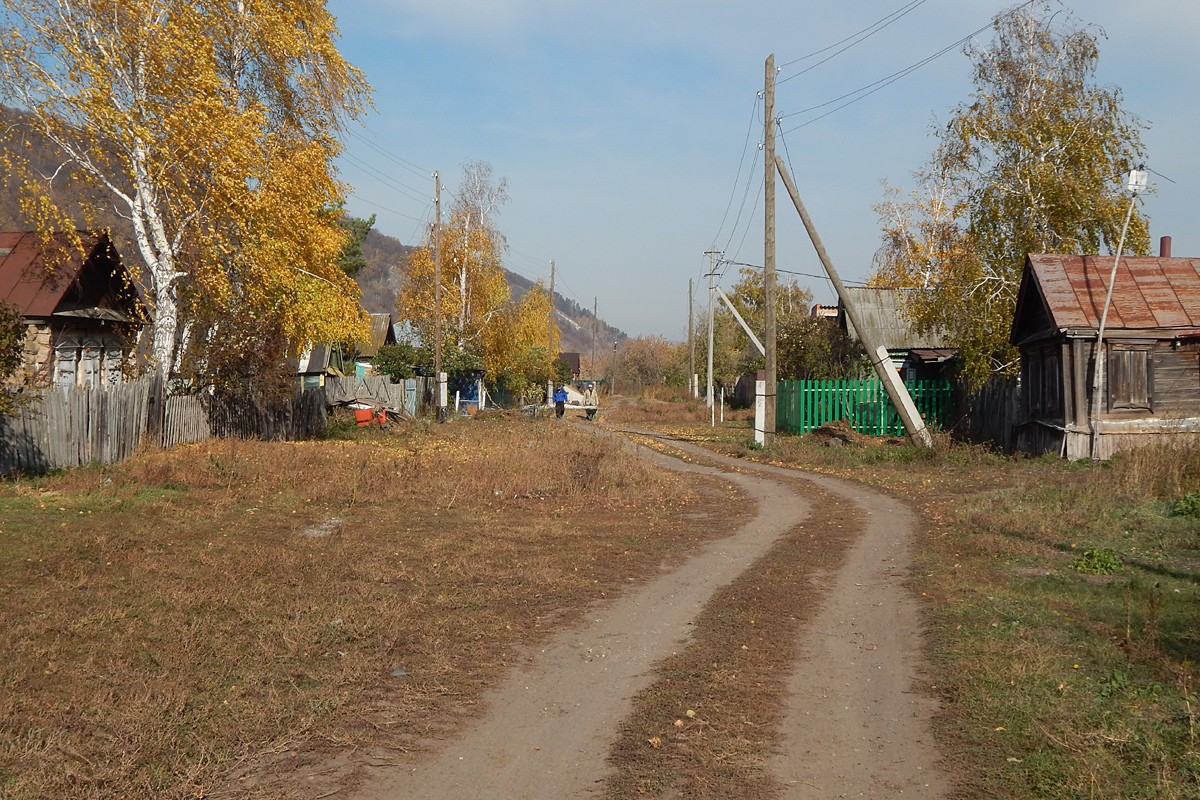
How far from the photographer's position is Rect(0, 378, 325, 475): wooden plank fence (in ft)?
51.0

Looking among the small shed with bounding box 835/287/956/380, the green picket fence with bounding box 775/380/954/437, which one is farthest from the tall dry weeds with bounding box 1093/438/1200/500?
the small shed with bounding box 835/287/956/380

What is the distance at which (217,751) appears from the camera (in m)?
4.93

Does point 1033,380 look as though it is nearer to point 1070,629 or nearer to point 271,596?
point 1070,629

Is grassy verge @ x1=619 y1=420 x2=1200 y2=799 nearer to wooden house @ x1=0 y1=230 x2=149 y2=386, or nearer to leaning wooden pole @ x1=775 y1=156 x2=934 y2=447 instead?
leaning wooden pole @ x1=775 y1=156 x2=934 y2=447

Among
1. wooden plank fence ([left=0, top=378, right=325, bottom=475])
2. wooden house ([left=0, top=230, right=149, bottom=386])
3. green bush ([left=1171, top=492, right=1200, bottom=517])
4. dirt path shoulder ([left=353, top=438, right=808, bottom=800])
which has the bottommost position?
dirt path shoulder ([left=353, top=438, right=808, bottom=800])

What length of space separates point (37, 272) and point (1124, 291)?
79.0ft

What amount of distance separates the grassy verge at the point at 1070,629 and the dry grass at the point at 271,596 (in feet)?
10.2

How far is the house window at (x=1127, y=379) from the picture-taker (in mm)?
19484

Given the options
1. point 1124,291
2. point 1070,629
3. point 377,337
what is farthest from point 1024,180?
point 377,337

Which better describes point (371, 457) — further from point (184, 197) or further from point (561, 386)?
point (561, 386)

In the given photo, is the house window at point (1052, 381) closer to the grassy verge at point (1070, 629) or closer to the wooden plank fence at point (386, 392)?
the grassy verge at point (1070, 629)

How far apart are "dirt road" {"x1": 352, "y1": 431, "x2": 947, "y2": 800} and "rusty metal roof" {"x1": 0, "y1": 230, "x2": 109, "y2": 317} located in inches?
684

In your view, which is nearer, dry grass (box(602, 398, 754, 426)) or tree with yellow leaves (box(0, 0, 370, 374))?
tree with yellow leaves (box(0, 0, 370, 374))

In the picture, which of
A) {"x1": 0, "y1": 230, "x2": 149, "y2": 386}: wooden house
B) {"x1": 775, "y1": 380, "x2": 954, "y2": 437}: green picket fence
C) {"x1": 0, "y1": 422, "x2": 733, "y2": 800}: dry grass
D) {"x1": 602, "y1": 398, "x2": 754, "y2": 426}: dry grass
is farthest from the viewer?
{"x1": 602, "y1": 398, "x2": 754, "y2": 426}: dry grass
